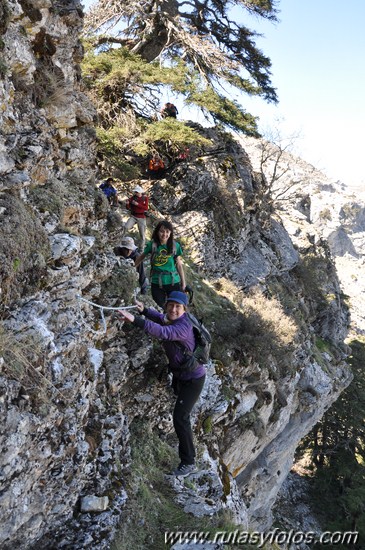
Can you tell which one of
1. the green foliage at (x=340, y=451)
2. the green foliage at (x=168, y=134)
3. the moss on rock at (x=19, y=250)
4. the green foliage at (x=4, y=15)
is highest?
the green foliage at (x=168, y=134)

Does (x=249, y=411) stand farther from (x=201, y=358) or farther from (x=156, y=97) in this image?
(x=156, y=97)

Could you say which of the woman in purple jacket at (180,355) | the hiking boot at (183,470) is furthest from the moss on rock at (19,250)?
the hiking boot at (183,470)

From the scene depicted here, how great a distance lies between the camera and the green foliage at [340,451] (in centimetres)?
2464

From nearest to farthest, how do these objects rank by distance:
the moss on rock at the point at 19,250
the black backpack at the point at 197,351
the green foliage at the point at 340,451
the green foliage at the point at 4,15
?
1. the moss on rock at the point at 19,250
2. the green foliage at the point at 4,15
3. the black backpack at the point at 197,351
4. the green foliage at the point at 340,451

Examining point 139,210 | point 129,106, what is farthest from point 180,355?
point 129,106

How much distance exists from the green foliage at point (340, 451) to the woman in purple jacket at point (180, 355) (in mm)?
22284

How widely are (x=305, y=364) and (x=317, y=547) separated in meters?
12.5

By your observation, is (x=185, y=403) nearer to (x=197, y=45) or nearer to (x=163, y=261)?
(x=163, y=261)

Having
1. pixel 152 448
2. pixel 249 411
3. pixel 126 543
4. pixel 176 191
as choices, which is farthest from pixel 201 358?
pixel 176 191

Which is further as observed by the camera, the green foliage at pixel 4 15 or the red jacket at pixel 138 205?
the red jacket at pixel 138 205

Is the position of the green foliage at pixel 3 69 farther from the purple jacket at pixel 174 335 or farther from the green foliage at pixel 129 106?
the green foliage at pixel 129 106

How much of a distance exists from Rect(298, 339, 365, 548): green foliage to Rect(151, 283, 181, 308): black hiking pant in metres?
22.2

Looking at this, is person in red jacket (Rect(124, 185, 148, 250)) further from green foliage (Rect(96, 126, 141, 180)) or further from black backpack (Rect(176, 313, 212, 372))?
black backpack (Rect(176, 313, 212, 372))

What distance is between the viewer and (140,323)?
502 cm
